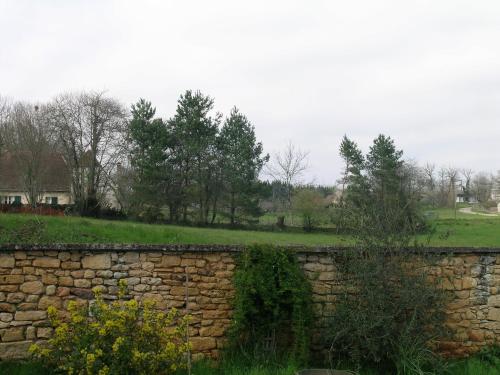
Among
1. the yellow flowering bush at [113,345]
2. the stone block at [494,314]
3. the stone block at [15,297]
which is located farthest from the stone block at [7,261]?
the stone block at [494,314]

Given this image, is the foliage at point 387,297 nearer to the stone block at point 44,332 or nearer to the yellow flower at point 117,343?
the yellow flower at point 117,343

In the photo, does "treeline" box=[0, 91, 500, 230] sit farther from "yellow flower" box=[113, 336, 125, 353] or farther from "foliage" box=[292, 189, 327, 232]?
"yellow flower" box=[113, 336, 125, 353]

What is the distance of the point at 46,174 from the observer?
39125 mm

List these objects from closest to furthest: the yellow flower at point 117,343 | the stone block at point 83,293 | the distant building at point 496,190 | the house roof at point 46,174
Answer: the yellow flower at point 117,343
the stone block at point 83,293
the house roof at point 46,174
the distant building at point 496,190

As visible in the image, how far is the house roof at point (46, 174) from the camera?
3831 cm

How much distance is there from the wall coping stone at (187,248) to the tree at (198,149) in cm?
3095

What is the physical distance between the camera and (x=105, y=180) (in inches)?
1558

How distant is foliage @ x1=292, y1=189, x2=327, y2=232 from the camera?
36.2 metres

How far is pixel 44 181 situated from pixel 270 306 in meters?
36.3

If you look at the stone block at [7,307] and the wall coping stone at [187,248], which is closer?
the stone block at [7,307]

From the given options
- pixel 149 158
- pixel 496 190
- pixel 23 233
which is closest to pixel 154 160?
pixel 149 158

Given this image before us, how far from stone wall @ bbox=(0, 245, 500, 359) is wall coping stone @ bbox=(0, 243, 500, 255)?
14 mm

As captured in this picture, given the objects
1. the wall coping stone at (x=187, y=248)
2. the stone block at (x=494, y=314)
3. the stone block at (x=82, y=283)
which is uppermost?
the wall coping stone at (x=187, y=248)

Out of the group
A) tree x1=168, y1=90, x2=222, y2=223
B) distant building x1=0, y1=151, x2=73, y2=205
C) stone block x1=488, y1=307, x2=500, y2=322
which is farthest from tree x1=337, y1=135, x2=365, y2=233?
stone block x1=488, y1=307, x2=500, y2=322
